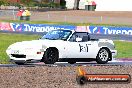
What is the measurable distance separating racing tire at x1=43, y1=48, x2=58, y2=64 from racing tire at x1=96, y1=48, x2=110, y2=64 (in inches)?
81.8

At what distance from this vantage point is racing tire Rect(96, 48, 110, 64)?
18594mm

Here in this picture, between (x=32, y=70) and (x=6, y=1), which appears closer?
(x=32, y=70)

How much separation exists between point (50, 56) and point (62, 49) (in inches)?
23.0

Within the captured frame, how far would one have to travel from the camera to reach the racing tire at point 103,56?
61.0 feet

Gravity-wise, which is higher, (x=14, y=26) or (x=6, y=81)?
(x=6, y=81)

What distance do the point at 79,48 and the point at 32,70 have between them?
3027 mm

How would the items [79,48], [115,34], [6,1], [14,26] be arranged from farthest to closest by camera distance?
[6,1], [14,26], [115,34], [79,48]

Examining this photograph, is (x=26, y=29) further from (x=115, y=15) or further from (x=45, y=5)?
(x=45, y=5)

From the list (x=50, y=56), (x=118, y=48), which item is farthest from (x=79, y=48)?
(x=118, y=48)

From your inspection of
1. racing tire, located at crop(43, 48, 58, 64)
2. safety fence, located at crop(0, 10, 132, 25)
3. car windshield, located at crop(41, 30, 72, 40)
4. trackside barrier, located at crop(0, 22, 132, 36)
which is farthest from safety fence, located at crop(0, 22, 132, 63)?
racing tire, located at crop(43, 48, 58, 64)

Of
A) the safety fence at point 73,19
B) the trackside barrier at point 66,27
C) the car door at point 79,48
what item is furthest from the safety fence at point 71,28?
the car door at point 79,48

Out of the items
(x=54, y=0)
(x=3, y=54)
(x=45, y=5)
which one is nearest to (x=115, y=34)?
(x=3, y=54)

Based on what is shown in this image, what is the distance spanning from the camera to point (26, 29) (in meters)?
43.9

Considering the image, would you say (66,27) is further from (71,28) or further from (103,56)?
(103,56)
